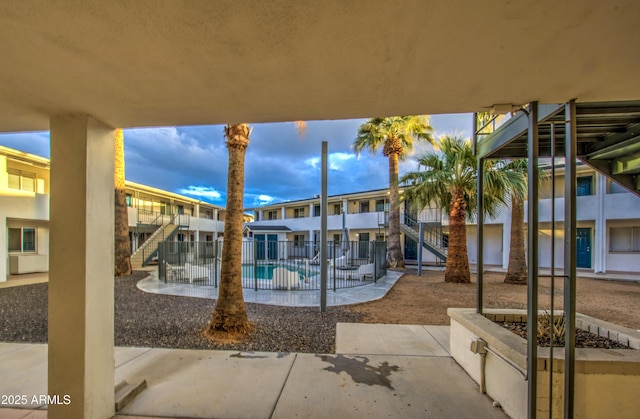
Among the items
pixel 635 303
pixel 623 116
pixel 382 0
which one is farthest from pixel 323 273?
pixel 635 303

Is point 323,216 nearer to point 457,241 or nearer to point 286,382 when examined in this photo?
point 286,382

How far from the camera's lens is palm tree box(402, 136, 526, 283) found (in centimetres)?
1046

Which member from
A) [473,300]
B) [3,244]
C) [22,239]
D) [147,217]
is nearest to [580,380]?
[473,300]

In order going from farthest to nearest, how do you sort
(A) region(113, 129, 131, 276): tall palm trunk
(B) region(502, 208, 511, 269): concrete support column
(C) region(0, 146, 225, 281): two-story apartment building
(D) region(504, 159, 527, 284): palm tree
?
(B) region(502, 208, 511, 269): concrete support column < (A) region(113, 129, 131, 276): tall palm trunk < (C) region(0, 146, 225, 281): two-story apartment building < (D) region(504, 159, 527, 284): palm tree

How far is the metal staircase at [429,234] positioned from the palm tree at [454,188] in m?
5.30

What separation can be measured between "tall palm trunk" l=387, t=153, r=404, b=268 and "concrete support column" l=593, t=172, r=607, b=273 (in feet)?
30.1

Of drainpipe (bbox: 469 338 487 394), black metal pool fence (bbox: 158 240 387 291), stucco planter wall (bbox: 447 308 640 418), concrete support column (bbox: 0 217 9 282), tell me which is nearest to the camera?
stucco planter wall (bbox: 447 308 640 418)

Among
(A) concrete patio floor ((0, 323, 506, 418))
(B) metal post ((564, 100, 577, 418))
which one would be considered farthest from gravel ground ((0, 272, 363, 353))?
(B) metal post ((564, 100, 577, 418))

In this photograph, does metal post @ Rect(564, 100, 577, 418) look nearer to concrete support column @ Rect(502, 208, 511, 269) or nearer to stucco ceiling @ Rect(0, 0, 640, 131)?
stucco ceiling @ Rect(0, 0, 640, 131)

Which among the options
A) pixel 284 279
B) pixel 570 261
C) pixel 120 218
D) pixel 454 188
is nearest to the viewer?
pixel 570 261

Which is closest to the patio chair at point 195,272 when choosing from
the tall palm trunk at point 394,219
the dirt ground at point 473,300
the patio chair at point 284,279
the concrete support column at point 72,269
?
the patio chair at point 284,279

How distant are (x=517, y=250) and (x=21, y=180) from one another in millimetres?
22821

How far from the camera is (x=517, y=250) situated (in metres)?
11.1

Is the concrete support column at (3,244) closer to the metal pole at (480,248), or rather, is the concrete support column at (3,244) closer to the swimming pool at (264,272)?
the swimming pool at (264,272)
